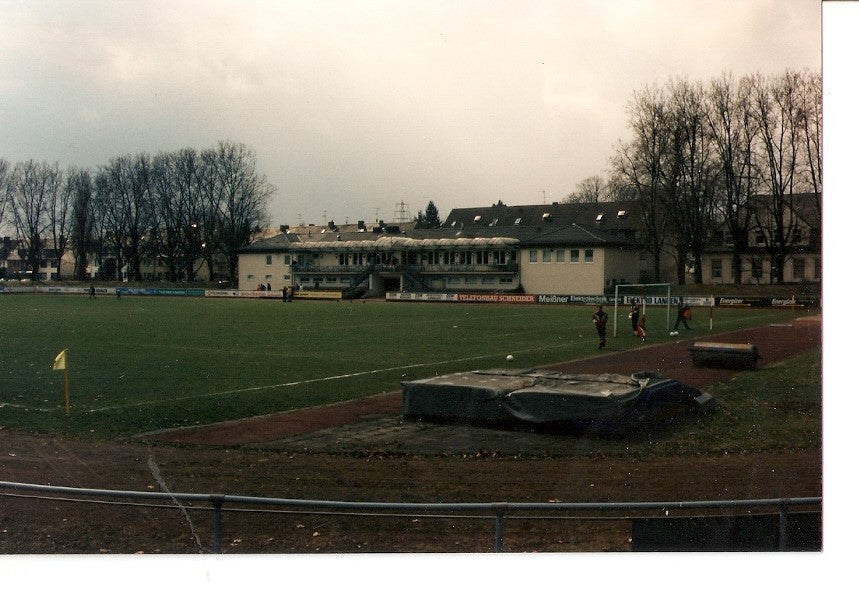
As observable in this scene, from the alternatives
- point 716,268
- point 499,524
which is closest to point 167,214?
point 499,524

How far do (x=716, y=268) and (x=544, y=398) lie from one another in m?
7.15

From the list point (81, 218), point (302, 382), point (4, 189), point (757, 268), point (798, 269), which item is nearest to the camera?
point (798, 269)

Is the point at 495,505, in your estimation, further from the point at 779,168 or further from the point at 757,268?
the point at 757,268

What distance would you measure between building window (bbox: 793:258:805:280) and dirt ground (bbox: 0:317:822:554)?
656 millimetres

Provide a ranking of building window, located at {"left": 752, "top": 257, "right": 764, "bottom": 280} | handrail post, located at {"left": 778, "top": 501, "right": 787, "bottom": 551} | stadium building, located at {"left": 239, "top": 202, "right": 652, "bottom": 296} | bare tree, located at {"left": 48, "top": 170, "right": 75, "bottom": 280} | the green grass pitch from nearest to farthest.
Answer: handrail post, located at {"left": 778, "top": 501, "right": 787, "bottom": 551} → bare tree, located at {"left": 48, "top": 170, "right": 75, "bottom": 280} → the green grass pitch → building window, located at {"left": 752, "top": 257, "right": 764, "bottom": 280} → stadium building, located at {"left": 239, "top": 202, "right": 652, "bottom": 296}

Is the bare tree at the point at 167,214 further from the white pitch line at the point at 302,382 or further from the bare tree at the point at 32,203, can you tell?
the white pitch line at the point at 302,382

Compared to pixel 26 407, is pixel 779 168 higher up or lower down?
higher up

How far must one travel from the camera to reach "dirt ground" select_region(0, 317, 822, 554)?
5668 mm

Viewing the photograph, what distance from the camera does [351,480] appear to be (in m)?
7.11

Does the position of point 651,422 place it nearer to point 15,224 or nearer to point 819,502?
point 819,502

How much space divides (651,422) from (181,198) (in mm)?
7829

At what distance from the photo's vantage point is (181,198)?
12.0 meters

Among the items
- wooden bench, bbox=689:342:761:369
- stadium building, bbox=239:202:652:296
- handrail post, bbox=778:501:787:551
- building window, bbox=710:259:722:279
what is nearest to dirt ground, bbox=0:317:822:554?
handrail post, bbox=778:501:787:551

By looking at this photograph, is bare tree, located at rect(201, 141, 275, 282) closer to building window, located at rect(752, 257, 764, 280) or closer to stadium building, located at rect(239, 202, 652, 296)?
stadium building, located at rect(239, 202, 652, 296)
